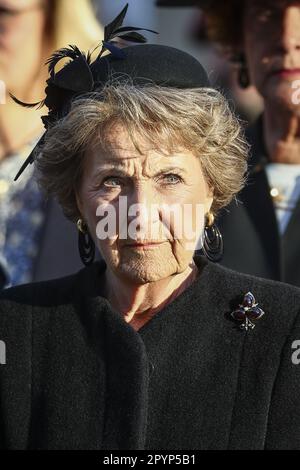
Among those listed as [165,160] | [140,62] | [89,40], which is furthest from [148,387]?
[89,40]

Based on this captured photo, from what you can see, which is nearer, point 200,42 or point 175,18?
point 200,42

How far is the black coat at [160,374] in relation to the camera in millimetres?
3531

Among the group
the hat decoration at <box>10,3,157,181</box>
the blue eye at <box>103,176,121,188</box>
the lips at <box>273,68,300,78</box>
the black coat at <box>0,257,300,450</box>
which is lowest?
the black coat at <box>0,257,300,450</box>

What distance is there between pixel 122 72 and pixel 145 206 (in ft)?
1.40

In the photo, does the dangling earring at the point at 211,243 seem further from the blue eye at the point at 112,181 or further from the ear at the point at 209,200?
the blue eye at the point at 112,181

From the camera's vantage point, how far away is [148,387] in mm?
3604

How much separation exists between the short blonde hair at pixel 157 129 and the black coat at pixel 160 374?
33 cm

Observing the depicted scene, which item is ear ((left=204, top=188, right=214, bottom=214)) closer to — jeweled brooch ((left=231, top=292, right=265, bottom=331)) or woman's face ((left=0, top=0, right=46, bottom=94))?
jeweled brooch ((left=231, top=292, right=265, bottom=331))

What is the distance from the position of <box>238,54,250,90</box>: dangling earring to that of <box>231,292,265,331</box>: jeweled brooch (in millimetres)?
2003

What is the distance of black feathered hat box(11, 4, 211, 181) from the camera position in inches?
146

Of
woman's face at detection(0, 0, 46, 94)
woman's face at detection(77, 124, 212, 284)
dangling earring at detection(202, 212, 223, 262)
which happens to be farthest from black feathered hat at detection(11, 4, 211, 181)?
woman's face at detection(0, 0, 46, 94)

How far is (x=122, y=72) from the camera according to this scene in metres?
3.73
